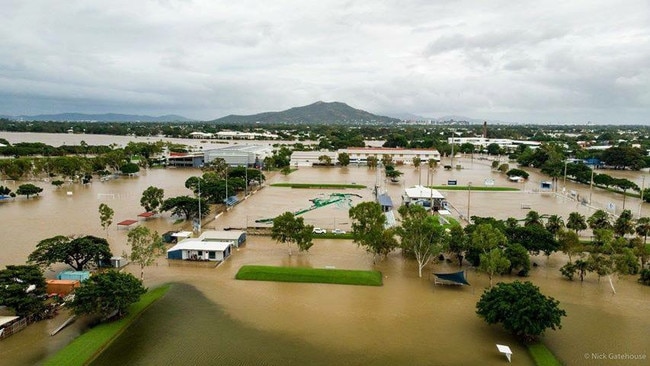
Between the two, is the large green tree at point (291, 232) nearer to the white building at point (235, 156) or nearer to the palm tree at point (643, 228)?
the palm tree at point (643, 228)

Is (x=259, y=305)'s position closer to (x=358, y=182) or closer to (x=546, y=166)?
(x=358, y=182)

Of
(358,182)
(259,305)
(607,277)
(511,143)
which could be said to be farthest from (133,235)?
(511,143)

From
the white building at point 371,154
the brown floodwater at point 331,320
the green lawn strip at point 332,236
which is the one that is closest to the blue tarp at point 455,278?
the brown floodwater at point 331,320

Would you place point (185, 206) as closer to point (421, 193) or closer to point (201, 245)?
point (201, 245)

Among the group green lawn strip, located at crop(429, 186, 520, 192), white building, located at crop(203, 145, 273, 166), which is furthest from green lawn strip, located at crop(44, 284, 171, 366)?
white building, located at crop(203, 145, 273, 166)

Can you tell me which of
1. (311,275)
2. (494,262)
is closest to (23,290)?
(311,275)

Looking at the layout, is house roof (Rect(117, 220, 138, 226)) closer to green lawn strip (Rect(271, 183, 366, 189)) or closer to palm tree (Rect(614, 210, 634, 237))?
green lawn strip (Rect(271, 183, 366, 189))

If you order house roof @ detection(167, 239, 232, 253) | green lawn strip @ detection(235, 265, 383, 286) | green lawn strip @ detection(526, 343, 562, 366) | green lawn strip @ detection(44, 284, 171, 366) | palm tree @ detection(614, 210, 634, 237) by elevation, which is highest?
palm tree @ detection(614, 210, 634, 237)
